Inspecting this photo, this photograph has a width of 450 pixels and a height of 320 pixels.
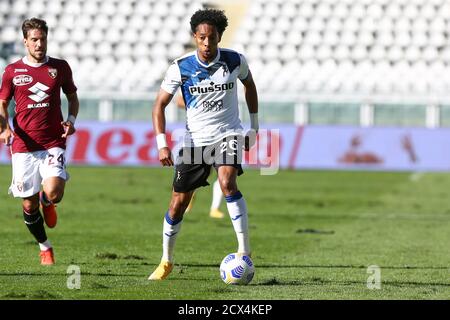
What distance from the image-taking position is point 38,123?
10086mm

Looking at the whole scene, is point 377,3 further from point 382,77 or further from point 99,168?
point 99,168

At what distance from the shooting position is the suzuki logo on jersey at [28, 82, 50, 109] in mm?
10016

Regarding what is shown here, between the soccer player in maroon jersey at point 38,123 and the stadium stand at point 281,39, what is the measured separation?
23106mm

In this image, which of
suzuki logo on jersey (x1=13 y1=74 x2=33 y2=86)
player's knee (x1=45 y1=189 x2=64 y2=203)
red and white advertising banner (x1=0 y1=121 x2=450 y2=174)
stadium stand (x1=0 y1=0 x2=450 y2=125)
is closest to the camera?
suzuki logo on jersey (x1=13 y1=74 x2=33 y2=86)

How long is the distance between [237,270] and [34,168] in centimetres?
257

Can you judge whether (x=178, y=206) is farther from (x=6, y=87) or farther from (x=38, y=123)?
(x=6, y=87)

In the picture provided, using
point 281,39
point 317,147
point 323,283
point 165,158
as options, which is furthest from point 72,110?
point 281,39

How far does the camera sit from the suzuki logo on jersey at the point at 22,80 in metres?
9.98

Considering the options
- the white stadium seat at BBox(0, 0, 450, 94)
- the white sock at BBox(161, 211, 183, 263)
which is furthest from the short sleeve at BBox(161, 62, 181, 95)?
the white stadium seat at BBox(0, 0, 450, 94)

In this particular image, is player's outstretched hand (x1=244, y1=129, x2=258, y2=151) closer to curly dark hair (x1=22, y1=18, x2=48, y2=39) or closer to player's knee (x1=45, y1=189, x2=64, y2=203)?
player's knee (x1=45, y1=189, x2=64, y2=203)

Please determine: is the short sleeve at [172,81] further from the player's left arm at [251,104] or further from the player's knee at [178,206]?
the player's knee at [178,206]

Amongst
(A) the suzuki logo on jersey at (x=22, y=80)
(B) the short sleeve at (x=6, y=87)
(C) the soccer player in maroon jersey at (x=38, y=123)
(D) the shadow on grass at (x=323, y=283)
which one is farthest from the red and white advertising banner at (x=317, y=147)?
(D) the shadow on grass at (x=323, y=283)

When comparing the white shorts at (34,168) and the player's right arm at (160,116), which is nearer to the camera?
the player's right arm at (160,116)

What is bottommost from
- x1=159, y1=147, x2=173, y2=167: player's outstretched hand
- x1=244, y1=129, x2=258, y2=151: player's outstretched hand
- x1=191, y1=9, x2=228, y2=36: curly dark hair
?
x1=159, y1=147, x2=173, y2=167: player's outstretched hand
